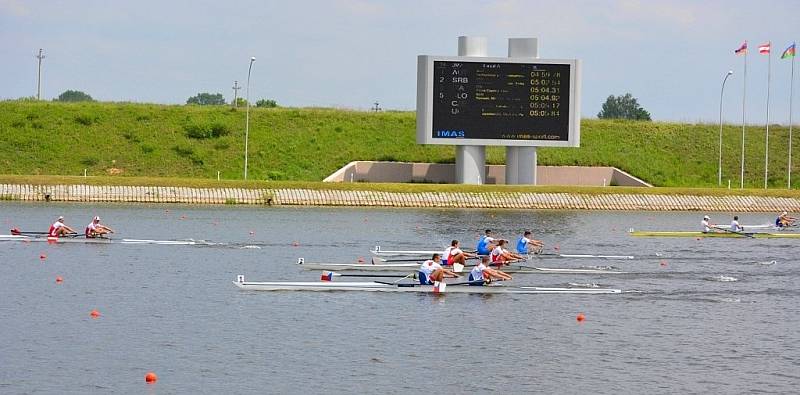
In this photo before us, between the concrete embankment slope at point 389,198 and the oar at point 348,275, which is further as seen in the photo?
the concrete embankment slope at point 389,198

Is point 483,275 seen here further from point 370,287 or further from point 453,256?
point 370,287

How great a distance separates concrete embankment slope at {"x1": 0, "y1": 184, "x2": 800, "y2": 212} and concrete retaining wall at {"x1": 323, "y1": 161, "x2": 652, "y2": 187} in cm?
725

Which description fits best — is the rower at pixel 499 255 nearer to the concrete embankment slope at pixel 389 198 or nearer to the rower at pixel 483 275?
the rower at pixel 483 275

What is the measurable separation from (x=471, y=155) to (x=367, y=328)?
48.0 m

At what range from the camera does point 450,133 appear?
248ft

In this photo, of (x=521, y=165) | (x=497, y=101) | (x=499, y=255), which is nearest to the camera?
(x=499, y=255)

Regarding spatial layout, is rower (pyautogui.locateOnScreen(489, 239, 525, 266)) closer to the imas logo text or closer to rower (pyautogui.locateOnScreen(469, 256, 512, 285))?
rower (pyautogui.locateOnScreen(469, 256, 512, 285))

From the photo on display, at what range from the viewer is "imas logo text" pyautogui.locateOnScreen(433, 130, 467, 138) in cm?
7531

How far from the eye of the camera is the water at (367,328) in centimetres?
2567

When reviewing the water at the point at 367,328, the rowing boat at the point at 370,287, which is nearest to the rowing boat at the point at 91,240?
the water at the point at 367,328

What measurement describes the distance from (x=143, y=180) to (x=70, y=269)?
35377 mm

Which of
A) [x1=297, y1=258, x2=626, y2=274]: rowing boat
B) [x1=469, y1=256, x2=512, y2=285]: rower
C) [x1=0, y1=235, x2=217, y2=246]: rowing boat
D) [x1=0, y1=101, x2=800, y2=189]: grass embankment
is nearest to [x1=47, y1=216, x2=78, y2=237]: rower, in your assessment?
[x1=0, y1=235, x2=217, y2=246]: rowing boat

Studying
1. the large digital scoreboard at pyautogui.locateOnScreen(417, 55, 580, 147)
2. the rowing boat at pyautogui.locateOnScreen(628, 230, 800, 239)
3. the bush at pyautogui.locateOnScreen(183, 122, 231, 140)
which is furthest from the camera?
the bush at pyautogui.locateOnScreen(183, 122, 231, 140)

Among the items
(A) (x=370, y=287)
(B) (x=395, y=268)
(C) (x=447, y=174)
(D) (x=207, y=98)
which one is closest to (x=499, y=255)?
(B) (x=395, y=268)
